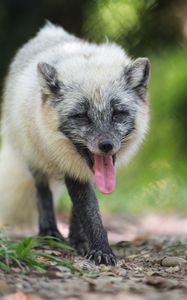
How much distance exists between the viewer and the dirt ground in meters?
4.50

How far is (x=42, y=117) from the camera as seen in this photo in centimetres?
646

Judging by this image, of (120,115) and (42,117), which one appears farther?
(42,117)

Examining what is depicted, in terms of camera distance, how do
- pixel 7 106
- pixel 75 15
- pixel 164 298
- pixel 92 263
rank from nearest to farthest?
pixel 164 298 → pixel 92 263 → pixel 7 106 → pixel 75 15

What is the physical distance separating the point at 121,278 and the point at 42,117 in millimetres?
1783

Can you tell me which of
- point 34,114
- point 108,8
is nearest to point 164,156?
point 108,8

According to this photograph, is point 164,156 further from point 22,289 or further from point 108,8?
point 22,289

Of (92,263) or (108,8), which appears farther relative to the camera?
(108,8)

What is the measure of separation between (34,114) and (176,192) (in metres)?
4.54

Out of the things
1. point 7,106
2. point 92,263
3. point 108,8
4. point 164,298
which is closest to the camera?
point 164,298

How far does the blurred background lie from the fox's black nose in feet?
14.8

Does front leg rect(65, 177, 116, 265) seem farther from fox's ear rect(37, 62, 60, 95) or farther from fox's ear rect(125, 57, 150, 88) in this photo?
fox's ear rect(125, 57, 150, 88)

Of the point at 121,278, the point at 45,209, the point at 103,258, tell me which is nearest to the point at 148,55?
the point at 45,209

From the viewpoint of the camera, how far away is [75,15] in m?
11.5

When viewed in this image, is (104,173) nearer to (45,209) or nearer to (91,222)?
(91,222)
